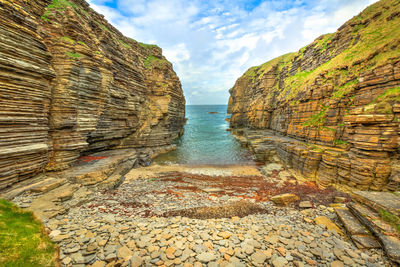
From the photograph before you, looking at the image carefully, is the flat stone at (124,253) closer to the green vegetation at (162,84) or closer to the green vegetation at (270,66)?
the green vegetation at (162,84)

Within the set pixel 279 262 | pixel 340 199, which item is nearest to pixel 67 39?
pixel 279 262

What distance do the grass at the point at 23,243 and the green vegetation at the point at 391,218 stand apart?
44.1 feet

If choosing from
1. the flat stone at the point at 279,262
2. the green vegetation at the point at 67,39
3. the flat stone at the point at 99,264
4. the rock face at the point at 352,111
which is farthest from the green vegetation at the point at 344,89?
the green vegetation at the point at 67,39

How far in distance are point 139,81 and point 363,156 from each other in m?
32.8

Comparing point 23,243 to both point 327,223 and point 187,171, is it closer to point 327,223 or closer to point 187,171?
point 327,223

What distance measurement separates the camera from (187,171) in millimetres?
21266

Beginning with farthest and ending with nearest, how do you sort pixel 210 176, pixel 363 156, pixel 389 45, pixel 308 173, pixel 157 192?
pixel 210 176
pixel 308 173
pixel 389 45
pixel 157 192
pixel 363 156

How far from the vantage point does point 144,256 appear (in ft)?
17.9

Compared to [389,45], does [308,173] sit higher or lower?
lower

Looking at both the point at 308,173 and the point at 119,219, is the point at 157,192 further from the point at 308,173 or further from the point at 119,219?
the point at 308,173

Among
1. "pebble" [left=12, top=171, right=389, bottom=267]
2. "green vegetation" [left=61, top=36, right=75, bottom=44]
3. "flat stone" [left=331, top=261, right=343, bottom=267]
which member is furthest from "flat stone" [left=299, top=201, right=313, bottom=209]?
"green vegetation" [left=61, top=36, right=75, bottom=44]

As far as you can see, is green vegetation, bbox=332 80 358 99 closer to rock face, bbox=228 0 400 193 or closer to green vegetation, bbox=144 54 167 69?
rock face, bbox=228 0 400 193

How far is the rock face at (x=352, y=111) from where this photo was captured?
11359 millimetres

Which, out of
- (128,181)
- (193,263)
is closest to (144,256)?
(193,263)
